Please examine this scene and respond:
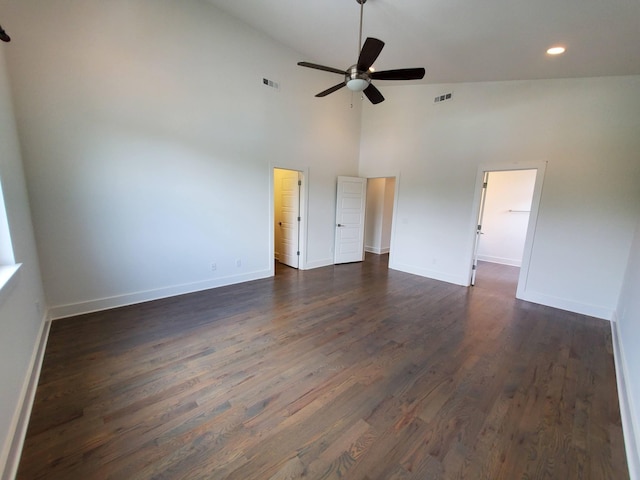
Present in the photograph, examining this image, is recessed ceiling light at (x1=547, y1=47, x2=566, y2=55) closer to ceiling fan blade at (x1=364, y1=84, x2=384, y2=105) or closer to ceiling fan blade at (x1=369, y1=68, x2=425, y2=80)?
ceiling fan blade at (x1=369, y1=68, x2=425, y2=80)

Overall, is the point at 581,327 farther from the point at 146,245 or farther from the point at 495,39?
the point at 146,245

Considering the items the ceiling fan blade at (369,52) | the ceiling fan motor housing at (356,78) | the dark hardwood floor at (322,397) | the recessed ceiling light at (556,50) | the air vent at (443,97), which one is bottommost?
the dark hardwood floor at (322,397)

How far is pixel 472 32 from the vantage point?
300 cm

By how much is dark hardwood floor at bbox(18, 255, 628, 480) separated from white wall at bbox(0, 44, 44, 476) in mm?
217

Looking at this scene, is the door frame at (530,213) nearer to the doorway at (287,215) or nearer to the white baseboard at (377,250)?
the white baseboard at (377,250)

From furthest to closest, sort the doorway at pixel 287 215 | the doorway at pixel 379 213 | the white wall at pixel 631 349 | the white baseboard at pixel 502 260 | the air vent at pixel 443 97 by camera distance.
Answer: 1. the doorway at pixel 379 213
2. the white baseboard at pixel 502 260
3. the doorway at pixel 287 215
4. the air vent at pixel 443 97
5. the white wall at pixel 631 349

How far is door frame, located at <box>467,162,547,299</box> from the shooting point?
3943mm

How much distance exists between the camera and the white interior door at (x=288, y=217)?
542 cm

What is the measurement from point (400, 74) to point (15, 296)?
3769 mm

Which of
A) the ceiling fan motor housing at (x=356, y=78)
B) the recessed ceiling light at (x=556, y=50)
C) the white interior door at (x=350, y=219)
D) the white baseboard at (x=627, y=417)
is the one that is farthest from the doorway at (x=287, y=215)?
the white baseboard at (x=627, y=417)

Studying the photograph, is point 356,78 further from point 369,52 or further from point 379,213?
point 379,213

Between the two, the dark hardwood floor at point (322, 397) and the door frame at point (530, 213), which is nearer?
the dark hardwood floor at point (322, 397)

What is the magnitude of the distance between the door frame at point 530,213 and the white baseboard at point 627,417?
1.52m

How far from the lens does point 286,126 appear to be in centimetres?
476
